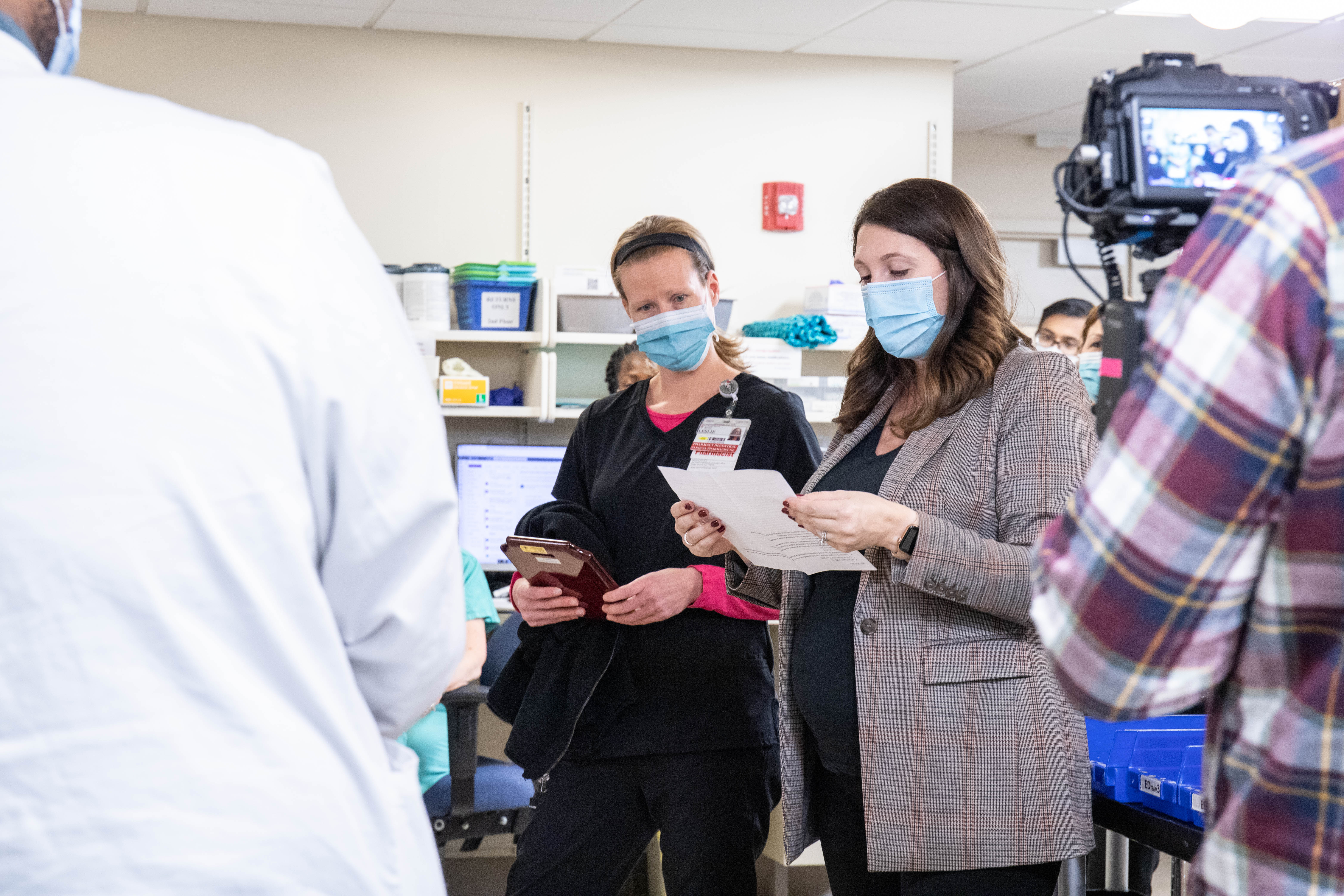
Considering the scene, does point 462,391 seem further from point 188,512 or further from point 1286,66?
point 1286,66

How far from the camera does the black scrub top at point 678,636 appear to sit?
5.92 ft

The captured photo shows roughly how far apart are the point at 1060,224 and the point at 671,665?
16.1 feet

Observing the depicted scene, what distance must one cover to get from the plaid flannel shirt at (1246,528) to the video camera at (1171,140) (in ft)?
1.08

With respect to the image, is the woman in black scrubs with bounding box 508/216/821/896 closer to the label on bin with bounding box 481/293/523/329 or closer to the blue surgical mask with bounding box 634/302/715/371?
the blue surgical mask with bounding box 634/302/715/371

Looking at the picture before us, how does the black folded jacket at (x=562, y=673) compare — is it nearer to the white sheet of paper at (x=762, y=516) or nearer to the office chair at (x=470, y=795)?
the white sheet of paper at (x=762, y=516)

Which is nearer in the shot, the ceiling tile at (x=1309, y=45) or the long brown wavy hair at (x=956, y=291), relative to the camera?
the long brown wavy hair at (x=956, y=291)

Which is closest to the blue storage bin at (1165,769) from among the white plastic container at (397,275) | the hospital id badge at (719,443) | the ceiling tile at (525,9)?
the hospital id badge at (719,443)

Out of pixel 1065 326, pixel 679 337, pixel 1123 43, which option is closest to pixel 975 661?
pixel 679 337

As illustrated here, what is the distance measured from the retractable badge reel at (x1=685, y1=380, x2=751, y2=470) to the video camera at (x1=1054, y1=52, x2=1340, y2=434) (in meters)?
0.88

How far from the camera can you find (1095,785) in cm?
158

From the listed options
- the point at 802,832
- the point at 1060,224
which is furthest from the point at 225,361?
the point at 1060,224

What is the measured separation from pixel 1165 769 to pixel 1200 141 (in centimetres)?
88

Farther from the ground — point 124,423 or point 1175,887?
point 124,423

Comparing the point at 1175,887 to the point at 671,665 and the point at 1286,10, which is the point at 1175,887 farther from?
the point at 1286,10
